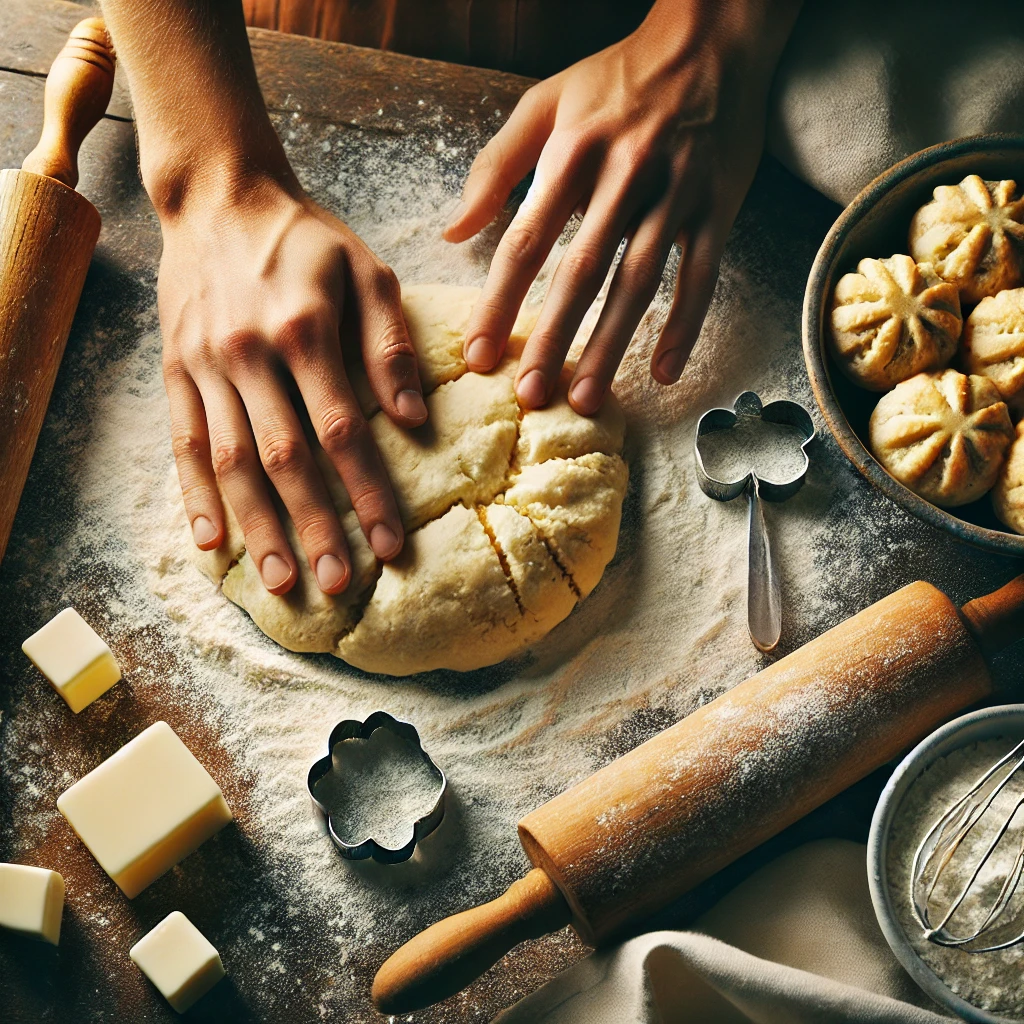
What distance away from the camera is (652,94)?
5.35 ft

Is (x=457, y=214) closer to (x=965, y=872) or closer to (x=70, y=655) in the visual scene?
(x=70, y=655)

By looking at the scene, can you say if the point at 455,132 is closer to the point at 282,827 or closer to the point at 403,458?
the point at 403,458

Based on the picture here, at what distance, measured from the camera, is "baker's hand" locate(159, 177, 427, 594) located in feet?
4.71

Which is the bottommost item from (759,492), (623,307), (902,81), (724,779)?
(724,779)

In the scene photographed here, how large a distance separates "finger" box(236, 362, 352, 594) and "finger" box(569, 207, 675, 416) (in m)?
0.44

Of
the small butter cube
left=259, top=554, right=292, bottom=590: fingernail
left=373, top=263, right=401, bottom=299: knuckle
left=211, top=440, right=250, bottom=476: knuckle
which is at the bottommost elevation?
the small butter cube

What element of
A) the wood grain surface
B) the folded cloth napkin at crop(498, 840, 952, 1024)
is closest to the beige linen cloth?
the folded cloth napkin at crop(498, 840, 952, 1024)

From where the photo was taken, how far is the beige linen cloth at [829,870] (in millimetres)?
1245

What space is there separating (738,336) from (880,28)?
0.58m

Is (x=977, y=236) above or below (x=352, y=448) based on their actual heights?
above

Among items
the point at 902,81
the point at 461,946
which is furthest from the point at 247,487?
the point at 902,81

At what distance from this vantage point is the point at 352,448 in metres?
1.43

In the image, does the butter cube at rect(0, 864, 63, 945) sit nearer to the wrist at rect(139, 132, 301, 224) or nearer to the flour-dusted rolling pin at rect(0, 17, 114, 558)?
the flour-dusted rolling pin at rect(0, 17, 114, 558)

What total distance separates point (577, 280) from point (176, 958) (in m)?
1.19
